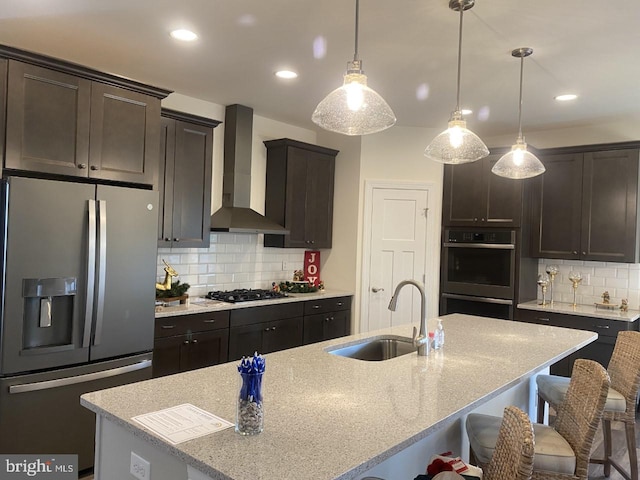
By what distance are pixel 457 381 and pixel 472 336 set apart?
39.8 inches

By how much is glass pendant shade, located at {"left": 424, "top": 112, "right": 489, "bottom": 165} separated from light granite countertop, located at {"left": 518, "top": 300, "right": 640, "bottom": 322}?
8.72ft

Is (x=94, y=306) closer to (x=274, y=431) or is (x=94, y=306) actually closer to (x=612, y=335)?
(x=274, y=431)

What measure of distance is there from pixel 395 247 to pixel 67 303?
11.5 feet

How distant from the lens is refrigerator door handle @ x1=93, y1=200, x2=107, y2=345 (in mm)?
2918

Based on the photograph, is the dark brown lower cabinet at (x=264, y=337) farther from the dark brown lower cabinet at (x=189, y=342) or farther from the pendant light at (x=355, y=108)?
the pendant light at (x=355, y=108)

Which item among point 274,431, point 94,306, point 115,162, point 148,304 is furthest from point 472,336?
point 115,162

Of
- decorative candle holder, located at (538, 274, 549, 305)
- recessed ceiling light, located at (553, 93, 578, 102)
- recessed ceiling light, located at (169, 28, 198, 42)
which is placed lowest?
decorative candle holder, located at (538, 274, 549, 305)

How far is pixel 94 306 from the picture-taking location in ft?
9.52

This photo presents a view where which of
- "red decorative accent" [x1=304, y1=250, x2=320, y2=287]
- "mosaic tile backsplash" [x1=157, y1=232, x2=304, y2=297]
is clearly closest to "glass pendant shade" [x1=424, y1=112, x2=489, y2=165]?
"mosaic tile backsplash" [x1=157, y1=232, x2=304, y2=297]

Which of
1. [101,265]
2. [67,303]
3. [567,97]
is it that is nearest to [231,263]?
[101,265]

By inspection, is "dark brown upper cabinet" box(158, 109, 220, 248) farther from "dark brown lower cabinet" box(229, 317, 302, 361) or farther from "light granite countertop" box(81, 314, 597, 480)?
"light granite countertop" box(81, 314, 597, 480)

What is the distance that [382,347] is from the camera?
294cm

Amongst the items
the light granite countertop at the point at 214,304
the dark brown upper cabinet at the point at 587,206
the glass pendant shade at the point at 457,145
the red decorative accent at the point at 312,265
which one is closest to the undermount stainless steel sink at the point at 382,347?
the glass pendant shade at the point at 457,145

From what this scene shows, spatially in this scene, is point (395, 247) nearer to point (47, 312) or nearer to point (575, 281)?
point (575, 281)
